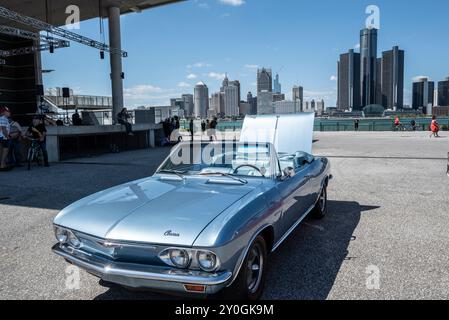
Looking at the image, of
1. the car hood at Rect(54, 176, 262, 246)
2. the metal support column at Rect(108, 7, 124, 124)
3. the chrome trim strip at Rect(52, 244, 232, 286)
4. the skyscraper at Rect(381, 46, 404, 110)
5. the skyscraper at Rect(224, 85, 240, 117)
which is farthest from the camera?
the skyscraper at Rect(381, 46, 404, 110)

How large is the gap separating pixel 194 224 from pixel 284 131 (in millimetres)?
4896

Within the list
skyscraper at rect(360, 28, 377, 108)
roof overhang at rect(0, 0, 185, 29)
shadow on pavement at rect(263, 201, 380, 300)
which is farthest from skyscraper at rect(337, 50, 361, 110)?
shadow on pavement at rect(263, 201, 380, 300)

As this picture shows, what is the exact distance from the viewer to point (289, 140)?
729cm

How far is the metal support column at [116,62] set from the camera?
26656 mm

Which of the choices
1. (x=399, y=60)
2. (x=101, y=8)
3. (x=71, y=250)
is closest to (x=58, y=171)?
(x=71, y=250)

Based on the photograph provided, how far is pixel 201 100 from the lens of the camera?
209 ft

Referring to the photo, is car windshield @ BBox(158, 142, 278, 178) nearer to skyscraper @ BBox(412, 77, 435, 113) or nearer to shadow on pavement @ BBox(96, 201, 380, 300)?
shadow on pavement @ BBox(96, 201, 380, 300)

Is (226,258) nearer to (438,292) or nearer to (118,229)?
(118,229)

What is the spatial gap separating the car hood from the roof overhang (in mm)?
23976

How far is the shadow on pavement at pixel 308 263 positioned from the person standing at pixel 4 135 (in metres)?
9.78

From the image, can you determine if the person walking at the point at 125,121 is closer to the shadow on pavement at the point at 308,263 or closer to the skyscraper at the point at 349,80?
the shadow on pavement at the point at 308,263

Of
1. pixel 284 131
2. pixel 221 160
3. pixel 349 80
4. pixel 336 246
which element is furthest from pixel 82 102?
pixel 349 80

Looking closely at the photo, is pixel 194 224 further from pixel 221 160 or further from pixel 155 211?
pixel 221 160

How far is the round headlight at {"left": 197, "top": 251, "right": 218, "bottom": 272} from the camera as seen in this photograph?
2602mm
